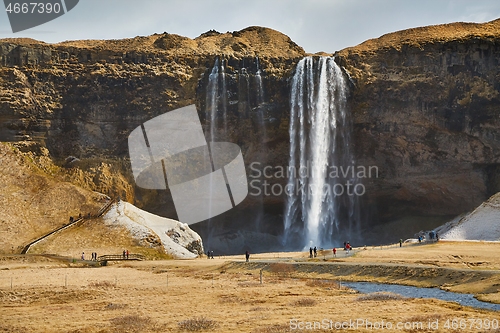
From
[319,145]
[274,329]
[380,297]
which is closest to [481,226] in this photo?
[319,145]

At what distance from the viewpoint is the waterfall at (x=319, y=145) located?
61.2 metres

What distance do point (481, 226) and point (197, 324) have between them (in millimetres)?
37150

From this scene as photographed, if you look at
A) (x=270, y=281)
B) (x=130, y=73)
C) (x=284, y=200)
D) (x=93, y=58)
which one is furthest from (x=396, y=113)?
(x=270, y=281)

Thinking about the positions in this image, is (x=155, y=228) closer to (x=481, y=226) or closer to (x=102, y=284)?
(x=102, y=284)

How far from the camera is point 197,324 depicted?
1670 centimetres

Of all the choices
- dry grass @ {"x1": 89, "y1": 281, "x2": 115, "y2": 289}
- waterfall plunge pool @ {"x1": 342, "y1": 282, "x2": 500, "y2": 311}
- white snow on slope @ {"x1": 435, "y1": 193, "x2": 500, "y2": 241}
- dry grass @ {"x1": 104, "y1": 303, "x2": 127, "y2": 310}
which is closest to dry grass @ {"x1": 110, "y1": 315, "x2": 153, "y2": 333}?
dry grass @ {"x1": 104, "y1": 303, "x2": 127, "y2": 310}

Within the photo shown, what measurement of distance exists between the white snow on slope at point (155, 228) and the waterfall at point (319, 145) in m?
15.7

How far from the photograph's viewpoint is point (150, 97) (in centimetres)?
6034

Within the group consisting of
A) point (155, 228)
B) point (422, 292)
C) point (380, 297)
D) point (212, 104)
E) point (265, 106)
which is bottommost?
point (422, 292)

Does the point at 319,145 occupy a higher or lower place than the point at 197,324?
higher

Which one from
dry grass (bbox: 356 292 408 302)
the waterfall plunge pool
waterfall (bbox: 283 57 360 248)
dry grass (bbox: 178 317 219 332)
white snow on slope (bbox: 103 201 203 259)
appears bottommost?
the waterfall plunge pool

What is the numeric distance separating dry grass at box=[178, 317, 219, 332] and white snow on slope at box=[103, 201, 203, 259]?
2910 centimetres

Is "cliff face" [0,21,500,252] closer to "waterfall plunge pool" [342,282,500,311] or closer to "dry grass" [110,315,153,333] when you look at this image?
"waterfall plunge pool" [342,282,500,311]

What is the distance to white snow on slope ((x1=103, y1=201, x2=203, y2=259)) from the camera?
46.8 m
